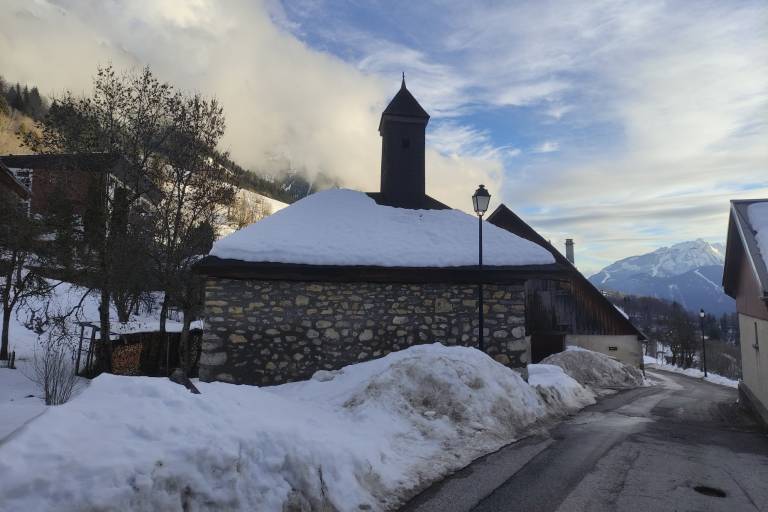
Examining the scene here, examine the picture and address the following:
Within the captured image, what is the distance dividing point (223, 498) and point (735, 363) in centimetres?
7660

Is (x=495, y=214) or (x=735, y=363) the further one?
(x=735, y=363)

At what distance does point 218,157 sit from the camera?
21.0 meters

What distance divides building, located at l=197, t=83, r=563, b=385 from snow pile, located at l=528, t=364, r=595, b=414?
751mm

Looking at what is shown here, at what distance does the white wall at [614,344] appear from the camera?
23.9 m

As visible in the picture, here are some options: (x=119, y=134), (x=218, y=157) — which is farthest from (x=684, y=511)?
(x=218, y=157)

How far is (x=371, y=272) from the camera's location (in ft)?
33.0

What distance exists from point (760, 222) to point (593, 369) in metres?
10.1

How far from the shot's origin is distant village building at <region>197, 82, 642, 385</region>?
973 cm

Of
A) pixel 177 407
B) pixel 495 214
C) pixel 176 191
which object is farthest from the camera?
pixel 495 214

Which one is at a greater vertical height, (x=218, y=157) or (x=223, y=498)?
(x=218, y=157)

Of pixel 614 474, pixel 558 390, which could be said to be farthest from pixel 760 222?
pixel 614 474

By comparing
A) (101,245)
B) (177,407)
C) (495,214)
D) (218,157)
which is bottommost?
(177,407)

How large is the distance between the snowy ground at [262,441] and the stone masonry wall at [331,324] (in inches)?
76.0

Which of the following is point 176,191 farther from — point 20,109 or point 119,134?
point 20,109
